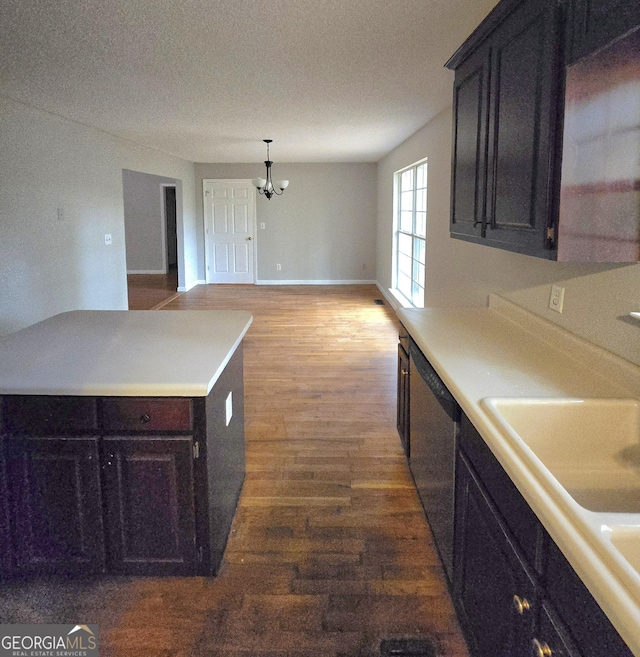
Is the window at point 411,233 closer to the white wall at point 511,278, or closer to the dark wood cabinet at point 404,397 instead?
the white wall at point 511,278

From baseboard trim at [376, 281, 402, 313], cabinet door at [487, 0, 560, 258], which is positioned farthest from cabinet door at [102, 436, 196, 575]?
baseboard trim at [376, 281, 402, 313]

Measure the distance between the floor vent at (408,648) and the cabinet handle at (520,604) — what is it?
0.69 metres

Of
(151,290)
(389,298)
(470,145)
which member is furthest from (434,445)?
(151,290)

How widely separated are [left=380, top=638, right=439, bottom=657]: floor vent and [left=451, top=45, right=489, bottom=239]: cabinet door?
1613 millimetres

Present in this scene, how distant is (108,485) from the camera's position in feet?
6.75

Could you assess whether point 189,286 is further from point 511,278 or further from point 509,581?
point 509,581

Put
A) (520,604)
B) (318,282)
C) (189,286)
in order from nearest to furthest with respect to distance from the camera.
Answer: (520,604) → (189,286) → (318,282)

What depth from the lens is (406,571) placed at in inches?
90.7

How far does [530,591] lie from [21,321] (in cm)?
438

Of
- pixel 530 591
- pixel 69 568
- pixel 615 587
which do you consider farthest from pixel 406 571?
pixel 615 587

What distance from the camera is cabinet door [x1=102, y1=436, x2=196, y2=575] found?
2.03 m

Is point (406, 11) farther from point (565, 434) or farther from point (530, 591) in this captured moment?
point (530, 591)

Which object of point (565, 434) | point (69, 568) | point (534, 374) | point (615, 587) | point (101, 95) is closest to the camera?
point (615, 587)

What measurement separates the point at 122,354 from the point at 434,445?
133 cm
